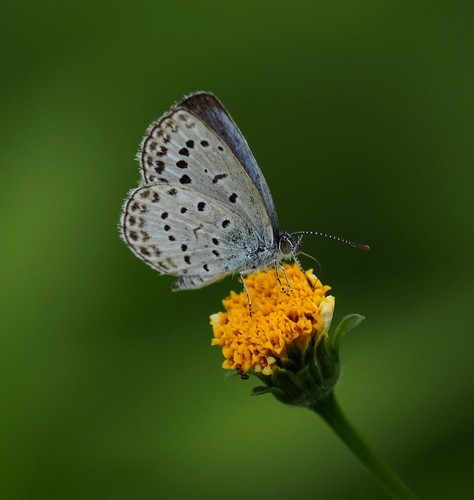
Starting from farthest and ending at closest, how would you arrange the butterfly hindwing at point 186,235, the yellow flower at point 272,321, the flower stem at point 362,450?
the butterfly hindwing at point 186,235 → the yellow flower at point 272,321 → the flower stem at point 362,450

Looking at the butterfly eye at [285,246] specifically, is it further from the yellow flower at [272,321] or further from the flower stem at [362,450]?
the flower stem at [362,450]

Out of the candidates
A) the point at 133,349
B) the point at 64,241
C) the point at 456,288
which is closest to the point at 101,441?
the point at 133,349

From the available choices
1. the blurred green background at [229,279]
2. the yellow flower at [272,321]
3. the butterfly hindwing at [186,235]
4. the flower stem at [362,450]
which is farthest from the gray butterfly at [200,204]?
the blurred green background at [229,279]

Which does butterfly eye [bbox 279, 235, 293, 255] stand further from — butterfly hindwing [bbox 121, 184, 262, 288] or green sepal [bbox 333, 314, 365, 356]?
green sepal [bbox 333, 314, 365, 356]

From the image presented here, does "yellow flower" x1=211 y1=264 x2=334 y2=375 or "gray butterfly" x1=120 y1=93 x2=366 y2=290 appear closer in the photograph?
"yellow flower" x1=211 y1=264 x2=334 y2=375

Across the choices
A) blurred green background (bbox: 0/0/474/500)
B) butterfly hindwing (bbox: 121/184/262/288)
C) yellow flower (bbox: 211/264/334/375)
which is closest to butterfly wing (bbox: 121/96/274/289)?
butterfly hindwing (bbox: 121/184/262/288)

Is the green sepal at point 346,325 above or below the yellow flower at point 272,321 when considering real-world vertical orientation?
below

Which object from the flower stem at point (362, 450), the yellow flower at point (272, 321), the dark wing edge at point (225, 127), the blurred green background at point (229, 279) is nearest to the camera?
the flower stem at point (362, 450)
